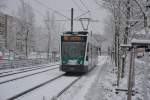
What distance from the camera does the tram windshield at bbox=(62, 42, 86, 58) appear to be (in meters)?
17.9

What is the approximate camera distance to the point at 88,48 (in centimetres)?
1830

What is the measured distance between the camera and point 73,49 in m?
18.0

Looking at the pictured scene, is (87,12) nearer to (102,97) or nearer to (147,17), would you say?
(102,97)

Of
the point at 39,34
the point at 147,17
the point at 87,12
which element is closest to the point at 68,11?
the point at 87,12

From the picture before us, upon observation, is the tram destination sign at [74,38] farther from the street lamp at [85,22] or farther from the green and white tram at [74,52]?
the street lamp at [85,22]

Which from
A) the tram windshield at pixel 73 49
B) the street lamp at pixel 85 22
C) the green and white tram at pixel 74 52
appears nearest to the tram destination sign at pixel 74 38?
the green and white tram at pixel 74 52

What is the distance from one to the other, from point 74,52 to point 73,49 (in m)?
0.23

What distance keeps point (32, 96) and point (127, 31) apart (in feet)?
19.3

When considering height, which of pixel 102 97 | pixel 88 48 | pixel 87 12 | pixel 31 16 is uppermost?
pixel 31 16

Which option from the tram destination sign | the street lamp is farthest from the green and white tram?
the street lamp

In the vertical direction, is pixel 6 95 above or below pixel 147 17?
below

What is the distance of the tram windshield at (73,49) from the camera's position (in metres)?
17.9

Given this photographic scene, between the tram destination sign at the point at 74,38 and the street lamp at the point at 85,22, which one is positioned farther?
the street lamp at the point at 85,22

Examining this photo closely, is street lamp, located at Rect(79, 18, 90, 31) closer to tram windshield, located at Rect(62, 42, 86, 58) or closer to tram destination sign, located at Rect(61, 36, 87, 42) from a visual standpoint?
tram destination sign, located at Rect(61, 36, 87, 42)
